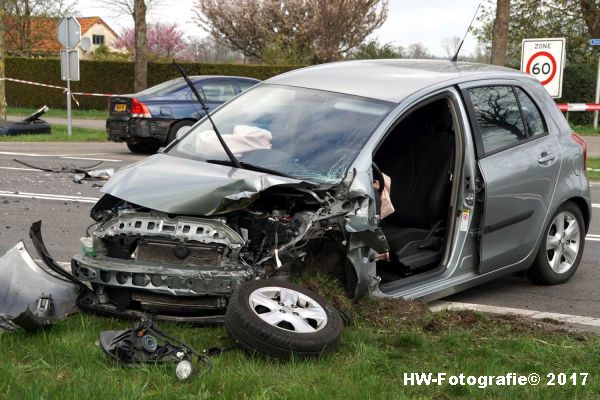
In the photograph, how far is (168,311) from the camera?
179 inches

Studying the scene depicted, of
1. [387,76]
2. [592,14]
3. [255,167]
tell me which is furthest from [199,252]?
[592,14]

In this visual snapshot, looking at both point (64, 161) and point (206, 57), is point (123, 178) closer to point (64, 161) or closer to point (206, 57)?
point (64, 161)

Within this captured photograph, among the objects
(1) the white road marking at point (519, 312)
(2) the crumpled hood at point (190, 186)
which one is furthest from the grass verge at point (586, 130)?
(2) the crumpled hood at point (190, 186)

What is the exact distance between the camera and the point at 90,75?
→ 105ft

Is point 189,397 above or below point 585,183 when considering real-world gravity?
below

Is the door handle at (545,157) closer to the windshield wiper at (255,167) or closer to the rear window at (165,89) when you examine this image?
the windshield wiper at (255,167)

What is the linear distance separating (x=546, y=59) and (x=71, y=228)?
387 inches

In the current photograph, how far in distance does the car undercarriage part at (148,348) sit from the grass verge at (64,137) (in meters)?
14.1

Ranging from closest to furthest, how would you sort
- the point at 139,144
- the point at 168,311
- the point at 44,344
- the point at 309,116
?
the point at 44,344, the point at 168,311, the point at 309,116, the point at 139,144

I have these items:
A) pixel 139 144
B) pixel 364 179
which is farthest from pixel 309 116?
pixel 139 144

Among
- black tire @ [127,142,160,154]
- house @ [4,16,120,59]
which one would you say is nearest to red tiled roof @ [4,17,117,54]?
house @ [4,16,120,59]

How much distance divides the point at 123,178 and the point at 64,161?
917 centimetres

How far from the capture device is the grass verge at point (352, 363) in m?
3.60

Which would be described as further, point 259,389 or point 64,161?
point 64,161
